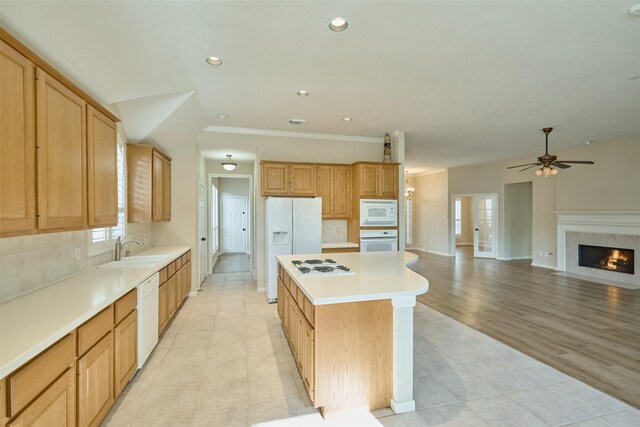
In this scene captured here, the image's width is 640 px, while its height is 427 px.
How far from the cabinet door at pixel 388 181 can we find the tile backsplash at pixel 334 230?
37.6 inches

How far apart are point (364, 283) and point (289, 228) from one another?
2.74 m

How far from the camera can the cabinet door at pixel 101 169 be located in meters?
2.25

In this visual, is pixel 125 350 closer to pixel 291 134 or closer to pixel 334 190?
pixel 334 190

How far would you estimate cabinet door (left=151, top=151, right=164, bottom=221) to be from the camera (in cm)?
409

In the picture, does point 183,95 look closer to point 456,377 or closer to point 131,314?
point 131,314

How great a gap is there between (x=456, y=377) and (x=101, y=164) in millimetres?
3421

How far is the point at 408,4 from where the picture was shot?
2.05 meters

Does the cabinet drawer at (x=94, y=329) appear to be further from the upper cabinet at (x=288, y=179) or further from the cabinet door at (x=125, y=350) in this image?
the upper cabinet at (x=288, y=179)

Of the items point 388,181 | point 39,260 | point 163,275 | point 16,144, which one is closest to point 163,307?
point 163,275

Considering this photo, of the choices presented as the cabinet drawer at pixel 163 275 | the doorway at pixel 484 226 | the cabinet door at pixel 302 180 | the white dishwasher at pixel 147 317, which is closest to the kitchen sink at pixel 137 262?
the cabinet drawer at pixel 163 275

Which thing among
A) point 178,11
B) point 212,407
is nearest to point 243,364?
point 212,407

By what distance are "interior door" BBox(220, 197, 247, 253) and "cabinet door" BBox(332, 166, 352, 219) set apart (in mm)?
5550

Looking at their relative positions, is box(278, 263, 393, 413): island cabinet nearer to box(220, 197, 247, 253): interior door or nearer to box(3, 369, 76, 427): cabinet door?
box(3, 369, 76, 427): cabinet door

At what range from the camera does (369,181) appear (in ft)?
17.2
